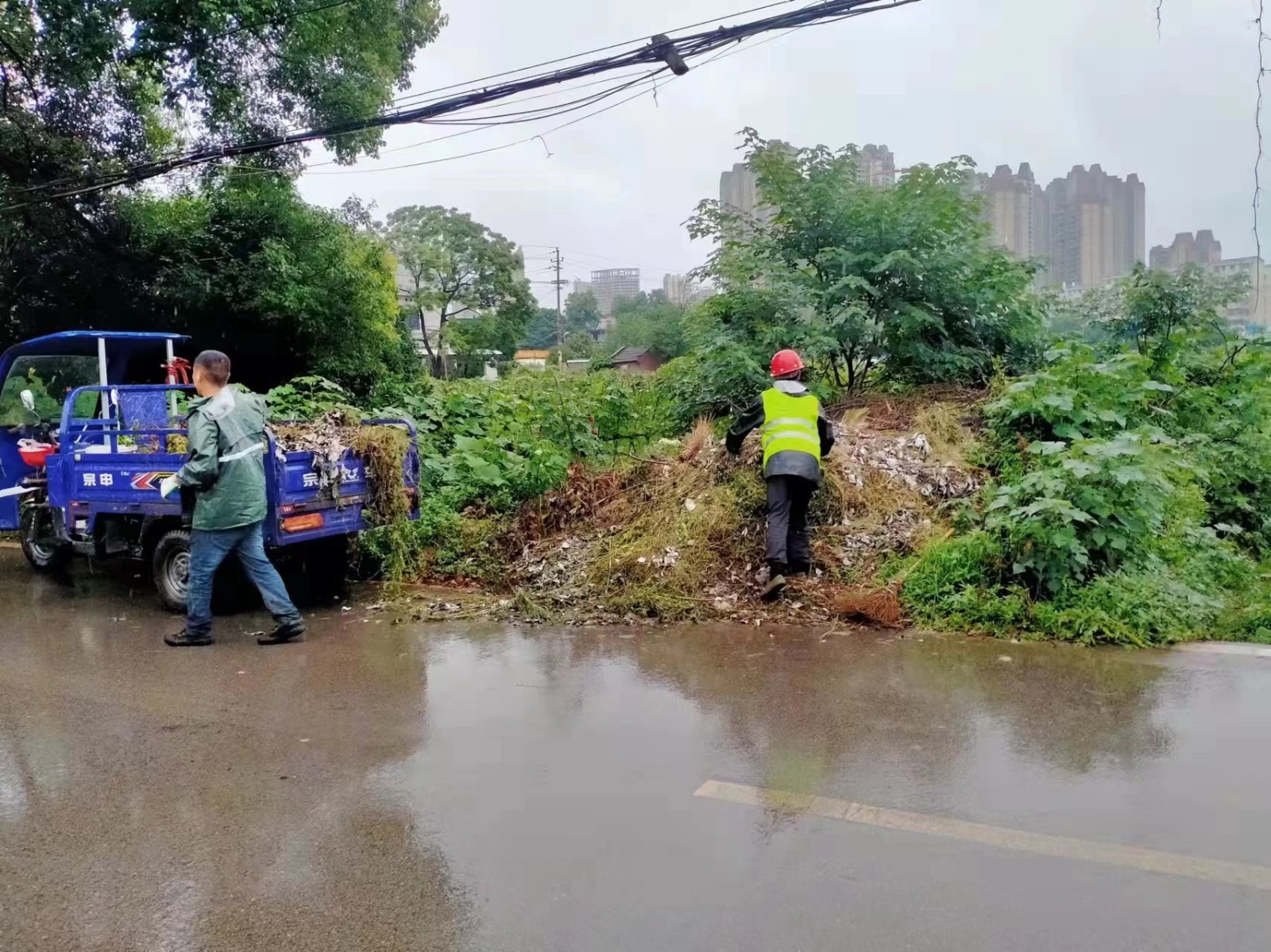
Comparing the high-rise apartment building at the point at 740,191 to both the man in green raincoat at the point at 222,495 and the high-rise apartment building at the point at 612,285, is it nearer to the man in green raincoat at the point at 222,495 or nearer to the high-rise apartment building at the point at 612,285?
the man in green raincoat at the point at 222,495

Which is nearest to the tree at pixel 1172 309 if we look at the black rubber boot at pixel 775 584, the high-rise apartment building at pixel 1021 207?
the high-rise apartment building at pixel 1021 207

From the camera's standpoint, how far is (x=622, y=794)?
4.17 meters

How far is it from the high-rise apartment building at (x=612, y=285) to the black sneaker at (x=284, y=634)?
87.0 m

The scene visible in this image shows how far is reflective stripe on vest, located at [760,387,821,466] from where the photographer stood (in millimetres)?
7254

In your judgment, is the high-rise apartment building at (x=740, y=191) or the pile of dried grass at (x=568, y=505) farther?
the high-rise apartment building at (x=740, y=191)

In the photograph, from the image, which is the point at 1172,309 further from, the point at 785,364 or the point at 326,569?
the point at 326,569

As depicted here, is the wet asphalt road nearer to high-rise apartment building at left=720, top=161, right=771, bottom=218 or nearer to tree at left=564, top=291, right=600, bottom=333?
high-rise apartment building at left=720, top=161, right=771, bottom=218

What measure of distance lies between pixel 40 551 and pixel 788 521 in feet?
25.2

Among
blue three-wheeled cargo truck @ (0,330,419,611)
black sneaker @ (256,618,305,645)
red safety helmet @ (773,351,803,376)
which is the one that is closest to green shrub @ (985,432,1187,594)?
red safety helmet @ (773,351,803,376)

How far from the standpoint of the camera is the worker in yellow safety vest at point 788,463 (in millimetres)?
7188

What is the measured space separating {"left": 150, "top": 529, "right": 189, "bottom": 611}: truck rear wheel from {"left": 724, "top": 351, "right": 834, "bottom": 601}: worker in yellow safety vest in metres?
4.66

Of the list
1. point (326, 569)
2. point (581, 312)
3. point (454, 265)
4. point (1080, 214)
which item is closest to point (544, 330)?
point (581, 312)

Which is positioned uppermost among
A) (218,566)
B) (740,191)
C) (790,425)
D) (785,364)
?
(740,191)

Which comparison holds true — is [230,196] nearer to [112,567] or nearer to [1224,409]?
[112,567]
